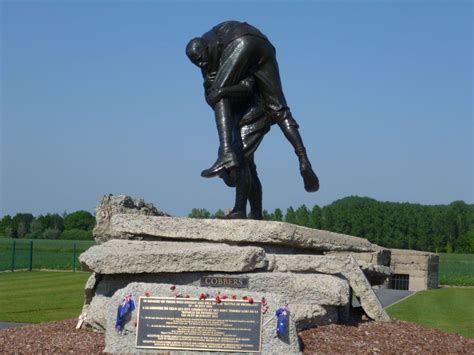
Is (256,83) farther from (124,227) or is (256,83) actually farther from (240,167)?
(124,227)

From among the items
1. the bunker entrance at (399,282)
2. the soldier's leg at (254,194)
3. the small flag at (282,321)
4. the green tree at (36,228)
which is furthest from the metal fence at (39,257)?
the small flag at (282,321)

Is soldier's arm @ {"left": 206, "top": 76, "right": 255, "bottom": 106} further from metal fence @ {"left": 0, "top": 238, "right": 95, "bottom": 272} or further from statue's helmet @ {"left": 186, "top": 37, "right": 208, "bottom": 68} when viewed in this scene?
metal fence @ {"left": 0, "top": 238, "right": 95, "bottom": 272}

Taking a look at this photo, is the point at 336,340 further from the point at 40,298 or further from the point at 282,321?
the point at 40,298

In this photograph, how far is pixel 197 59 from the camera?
9477 mm

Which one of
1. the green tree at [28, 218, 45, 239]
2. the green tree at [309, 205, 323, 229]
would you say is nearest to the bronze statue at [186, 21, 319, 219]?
the green tree at [28, 218, 45, 239]

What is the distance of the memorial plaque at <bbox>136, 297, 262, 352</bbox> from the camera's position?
7.09m

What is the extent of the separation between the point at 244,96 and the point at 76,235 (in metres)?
47.2

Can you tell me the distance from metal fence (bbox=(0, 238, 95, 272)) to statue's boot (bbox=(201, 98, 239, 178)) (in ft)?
62.9

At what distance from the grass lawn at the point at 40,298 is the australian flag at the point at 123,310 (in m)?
4.38

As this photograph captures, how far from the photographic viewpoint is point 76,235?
5472 centimetres

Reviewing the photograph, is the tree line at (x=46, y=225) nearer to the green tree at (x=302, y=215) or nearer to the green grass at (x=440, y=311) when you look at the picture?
the green tree at (x=302, y=215)

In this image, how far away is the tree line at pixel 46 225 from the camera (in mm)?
57375

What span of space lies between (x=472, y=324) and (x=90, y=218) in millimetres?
49711

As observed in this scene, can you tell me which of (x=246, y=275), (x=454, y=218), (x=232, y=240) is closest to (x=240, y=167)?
(x=232, y=240)
